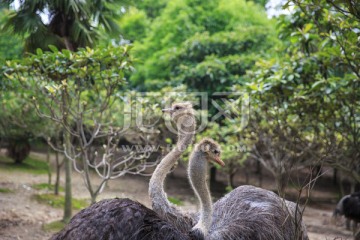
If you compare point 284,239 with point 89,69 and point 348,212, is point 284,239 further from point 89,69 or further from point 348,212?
point 348,212

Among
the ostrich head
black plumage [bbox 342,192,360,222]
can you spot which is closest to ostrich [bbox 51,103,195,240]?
the ostrich head

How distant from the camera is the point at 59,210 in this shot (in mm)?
9375

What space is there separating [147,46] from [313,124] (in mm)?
9325

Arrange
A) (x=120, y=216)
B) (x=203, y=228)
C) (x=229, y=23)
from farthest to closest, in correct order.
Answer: (x=229, y=23) → (x=203, y=228) → (x=120, y=216)

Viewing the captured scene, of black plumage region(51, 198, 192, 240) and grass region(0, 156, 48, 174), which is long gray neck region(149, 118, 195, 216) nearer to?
black plumage region(51, 198, 192, 240)

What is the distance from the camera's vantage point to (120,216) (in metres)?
3.40

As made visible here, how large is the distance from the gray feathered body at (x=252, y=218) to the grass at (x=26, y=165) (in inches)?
444

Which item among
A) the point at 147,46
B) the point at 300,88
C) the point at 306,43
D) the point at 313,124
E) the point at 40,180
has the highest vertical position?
the point at 147,46

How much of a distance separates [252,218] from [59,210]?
6.19 m

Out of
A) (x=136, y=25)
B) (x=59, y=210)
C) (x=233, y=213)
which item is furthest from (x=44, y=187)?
(x=136, y=25)

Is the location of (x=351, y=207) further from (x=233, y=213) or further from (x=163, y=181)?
(x=163, y=181)

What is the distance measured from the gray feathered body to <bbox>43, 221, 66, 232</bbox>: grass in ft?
12.9

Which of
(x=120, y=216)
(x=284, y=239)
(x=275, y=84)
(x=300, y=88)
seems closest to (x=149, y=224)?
Result: (x=120, y=216)

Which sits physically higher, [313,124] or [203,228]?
[313,124]
